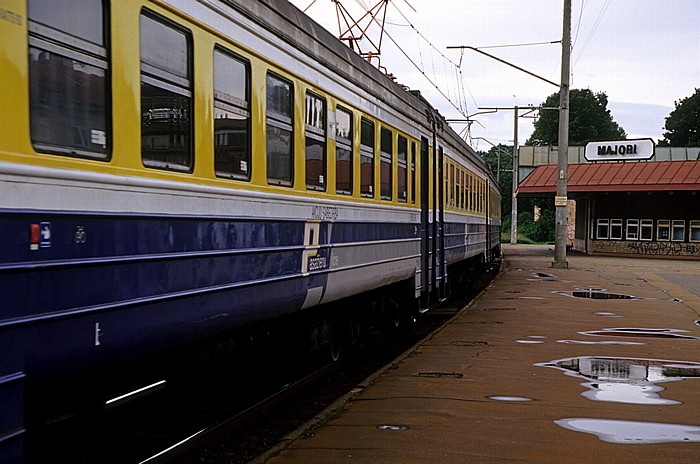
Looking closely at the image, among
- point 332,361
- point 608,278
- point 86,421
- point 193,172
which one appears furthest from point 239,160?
point 608,278

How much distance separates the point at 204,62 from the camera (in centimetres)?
551

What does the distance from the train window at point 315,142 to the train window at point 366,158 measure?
4.67ft

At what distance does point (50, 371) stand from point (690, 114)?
97482 mm

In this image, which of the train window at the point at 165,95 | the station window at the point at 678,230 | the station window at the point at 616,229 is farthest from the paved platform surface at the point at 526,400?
the station window at the point at 616,229

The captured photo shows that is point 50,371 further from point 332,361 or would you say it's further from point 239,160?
point 332,361

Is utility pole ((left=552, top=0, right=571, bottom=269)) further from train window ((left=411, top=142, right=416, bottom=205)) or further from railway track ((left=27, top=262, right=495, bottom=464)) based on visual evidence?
railway track ((left=27, top=262, right=495, bottom=464))

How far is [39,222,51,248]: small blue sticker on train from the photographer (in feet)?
12.4

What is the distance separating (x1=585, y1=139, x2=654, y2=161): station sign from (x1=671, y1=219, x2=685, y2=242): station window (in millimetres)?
5031

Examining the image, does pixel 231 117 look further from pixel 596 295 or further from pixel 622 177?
pixel 622 177

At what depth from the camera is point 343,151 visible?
8617 millimetres

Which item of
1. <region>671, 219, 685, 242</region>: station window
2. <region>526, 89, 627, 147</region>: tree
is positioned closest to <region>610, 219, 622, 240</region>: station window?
<region>671, 219, 685, 242</region>: station window

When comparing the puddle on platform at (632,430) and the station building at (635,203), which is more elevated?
the station building at (635,203)

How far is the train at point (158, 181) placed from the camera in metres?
3.76

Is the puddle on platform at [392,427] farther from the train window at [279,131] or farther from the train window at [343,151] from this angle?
the train window at [343,151]
